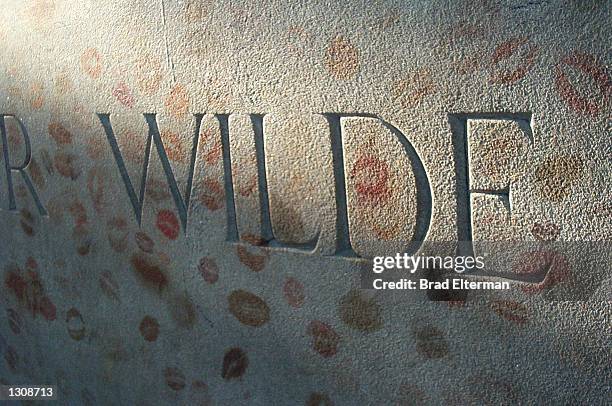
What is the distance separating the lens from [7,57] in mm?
1938

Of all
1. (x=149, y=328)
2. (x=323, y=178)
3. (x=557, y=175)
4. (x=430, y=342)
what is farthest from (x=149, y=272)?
(x=557, y=175)

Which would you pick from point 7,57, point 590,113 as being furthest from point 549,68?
point 7,57

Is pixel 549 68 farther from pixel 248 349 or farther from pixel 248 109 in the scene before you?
pixel 248 349

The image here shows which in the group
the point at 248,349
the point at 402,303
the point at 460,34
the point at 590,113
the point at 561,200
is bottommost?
the point at 248,349

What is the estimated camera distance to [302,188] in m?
1.49

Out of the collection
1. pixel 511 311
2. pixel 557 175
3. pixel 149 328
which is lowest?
pixel 149 328

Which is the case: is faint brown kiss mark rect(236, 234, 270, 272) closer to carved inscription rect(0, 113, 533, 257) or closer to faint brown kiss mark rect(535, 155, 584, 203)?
carved inscription rect(0, 113, 533, 257)

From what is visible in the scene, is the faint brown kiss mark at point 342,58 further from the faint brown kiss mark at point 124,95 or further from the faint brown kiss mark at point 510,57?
the faint brown kiss mark at point 124,95

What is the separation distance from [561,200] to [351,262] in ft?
1.28

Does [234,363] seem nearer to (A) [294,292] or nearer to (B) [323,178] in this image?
(A) [294,292]

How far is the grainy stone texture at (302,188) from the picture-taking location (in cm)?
125

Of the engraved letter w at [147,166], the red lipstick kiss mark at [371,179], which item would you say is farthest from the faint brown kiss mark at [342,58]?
the engraved letter w at [147,166]

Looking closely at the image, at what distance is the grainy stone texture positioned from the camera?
49.4 inches

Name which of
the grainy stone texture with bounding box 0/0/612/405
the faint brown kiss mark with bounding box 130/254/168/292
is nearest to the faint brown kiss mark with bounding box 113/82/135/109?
the grainy stone texture with bounding box 0/0/612/405
